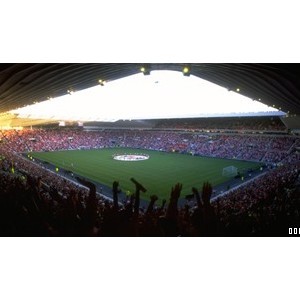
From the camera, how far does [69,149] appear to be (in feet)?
191

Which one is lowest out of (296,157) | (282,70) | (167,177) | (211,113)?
(167,177)

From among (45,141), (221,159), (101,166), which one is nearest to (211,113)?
(221,159)

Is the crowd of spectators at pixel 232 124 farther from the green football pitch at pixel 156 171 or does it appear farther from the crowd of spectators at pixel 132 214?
the crowd of spectators at pixel 132 214

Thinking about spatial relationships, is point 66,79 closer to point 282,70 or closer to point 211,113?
point 282,70

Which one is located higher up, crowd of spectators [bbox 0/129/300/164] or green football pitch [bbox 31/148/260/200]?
crowd of spectators [bbox 0/129/300/164]

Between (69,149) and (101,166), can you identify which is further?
(69,149)

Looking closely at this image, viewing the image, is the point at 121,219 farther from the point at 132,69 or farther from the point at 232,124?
the point at 232,124

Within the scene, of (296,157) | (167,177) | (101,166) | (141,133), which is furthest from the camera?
(141,133)

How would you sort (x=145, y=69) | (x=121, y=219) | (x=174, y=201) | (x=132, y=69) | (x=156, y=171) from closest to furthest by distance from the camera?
(x=174, y=201) → (x=121, y=219) → (x=145, y=69) → (x=132, y=69) → (x=156, y=171)

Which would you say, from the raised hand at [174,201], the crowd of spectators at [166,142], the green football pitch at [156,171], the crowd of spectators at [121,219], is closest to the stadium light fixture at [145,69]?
the crowd of spectators at [121,219]

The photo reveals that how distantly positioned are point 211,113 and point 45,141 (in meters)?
35.6

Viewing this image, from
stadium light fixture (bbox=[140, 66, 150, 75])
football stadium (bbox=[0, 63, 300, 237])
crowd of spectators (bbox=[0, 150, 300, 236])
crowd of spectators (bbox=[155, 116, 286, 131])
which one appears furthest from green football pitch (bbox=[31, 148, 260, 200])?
crowd of spectators (bbox=[0, 150, 300, 236])

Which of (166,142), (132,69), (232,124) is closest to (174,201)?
(132,69)

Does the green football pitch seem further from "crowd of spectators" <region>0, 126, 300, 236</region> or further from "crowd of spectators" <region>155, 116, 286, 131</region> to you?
"crowd of spectators" <region>155, 116, 286, 131</region>
